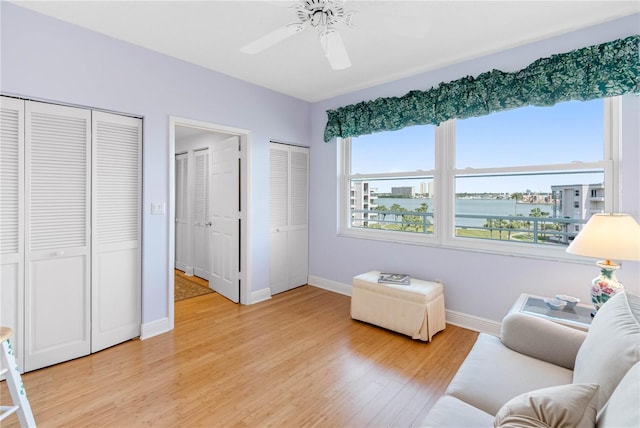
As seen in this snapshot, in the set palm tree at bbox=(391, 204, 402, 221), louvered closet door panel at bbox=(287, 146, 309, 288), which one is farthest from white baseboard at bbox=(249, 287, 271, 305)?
palm tree at bbox=(391, 204, 402, 221)

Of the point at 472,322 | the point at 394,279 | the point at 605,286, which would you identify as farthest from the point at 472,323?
the point at 605,286

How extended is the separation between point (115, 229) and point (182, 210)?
8.84ft

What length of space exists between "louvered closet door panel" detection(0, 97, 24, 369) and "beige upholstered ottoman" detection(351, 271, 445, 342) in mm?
2695

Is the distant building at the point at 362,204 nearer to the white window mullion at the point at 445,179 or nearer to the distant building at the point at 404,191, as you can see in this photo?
the distant building at the point at 404,191

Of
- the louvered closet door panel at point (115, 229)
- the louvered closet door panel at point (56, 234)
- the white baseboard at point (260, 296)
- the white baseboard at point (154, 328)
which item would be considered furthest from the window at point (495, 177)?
the louvered closet door panel at point (56, 234)

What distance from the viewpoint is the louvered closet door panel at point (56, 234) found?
7.36 ft

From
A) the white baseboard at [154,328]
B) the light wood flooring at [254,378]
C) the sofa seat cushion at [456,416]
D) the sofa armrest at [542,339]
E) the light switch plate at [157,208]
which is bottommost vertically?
the light wood flooring at [254,378]

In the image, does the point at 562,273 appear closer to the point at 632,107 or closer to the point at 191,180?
the point at 632,107

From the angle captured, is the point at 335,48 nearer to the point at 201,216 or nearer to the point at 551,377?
the point at 551,377

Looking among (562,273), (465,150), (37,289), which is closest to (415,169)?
(465,150)

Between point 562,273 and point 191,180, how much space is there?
4.81 meters

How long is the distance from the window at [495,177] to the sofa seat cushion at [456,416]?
1.96 metres

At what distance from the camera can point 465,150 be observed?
122 inches

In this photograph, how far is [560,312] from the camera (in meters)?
2.12
